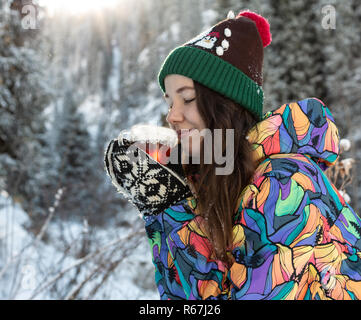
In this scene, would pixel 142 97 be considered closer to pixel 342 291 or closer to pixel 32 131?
pixel 32 131

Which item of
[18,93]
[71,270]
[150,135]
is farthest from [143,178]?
[18,93]

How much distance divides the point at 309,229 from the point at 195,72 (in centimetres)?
75

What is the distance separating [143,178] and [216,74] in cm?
53

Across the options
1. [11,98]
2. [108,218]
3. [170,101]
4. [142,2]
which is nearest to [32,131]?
[11,98]

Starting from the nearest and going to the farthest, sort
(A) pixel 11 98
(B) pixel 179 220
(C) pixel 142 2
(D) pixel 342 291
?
(D) pixel 342 291, (B) pixel 179 220, (A) pixel 11 98, (C) pixel 142 2

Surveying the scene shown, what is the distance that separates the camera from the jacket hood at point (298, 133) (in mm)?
1194

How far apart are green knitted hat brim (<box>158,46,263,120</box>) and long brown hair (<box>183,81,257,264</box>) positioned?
0.04m

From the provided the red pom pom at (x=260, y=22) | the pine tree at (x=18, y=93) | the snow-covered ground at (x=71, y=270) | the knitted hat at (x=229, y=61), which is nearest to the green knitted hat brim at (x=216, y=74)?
the knitted hat at (x=229, y=61)

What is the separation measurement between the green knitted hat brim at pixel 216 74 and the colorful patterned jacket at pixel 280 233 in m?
0.13

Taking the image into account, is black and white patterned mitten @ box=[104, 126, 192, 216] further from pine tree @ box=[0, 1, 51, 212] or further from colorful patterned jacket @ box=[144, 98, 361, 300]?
pine tree @ box=[0, 1, 51, 212]

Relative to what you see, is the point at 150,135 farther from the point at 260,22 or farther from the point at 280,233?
the point at 260,22

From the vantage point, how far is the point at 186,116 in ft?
4.16

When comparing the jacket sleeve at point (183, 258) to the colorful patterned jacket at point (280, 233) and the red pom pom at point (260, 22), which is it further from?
the red pom pom at point (260, 22)

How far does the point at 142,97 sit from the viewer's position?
47.4ft
